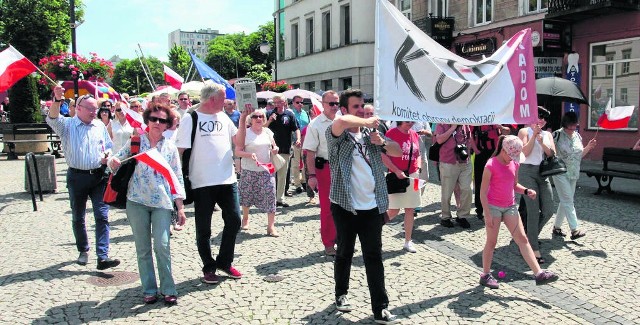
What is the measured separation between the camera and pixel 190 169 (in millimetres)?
5445

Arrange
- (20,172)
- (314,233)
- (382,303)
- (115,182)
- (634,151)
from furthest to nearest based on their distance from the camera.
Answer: (20,172) < (634,151) < (314,233) < (115,182) < (382,303)

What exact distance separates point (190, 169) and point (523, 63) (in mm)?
3435

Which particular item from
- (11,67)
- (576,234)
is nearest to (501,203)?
(576,234)

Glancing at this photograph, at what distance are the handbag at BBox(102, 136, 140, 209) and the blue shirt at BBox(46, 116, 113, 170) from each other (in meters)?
1.37

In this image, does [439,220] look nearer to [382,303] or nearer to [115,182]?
[382,303]

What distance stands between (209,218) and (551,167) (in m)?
3.83

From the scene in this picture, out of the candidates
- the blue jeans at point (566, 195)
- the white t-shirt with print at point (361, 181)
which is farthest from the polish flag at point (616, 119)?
the white t-shirt with print at point (361, 181)

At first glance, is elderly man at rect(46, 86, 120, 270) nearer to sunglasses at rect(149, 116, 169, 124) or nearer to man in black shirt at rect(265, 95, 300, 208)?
sunglasses at rect(149, 116, 169, 124)

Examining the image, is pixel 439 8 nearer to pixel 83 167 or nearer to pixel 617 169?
pixel 617 169

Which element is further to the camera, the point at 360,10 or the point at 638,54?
the point at 360,10

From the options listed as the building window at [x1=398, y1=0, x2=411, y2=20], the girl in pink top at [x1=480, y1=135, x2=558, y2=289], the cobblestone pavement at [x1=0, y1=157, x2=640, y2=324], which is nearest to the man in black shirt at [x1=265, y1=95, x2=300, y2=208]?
the cobblestone pavement at [x1=0, y1=157, x2=640, y2=324]

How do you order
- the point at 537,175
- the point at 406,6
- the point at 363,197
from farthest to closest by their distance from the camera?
the point at 406,6 < the point at 537,175 < the point at 363,197

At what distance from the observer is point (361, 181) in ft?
14.9

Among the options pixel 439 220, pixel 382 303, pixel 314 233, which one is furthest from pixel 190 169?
pixel 439 220
